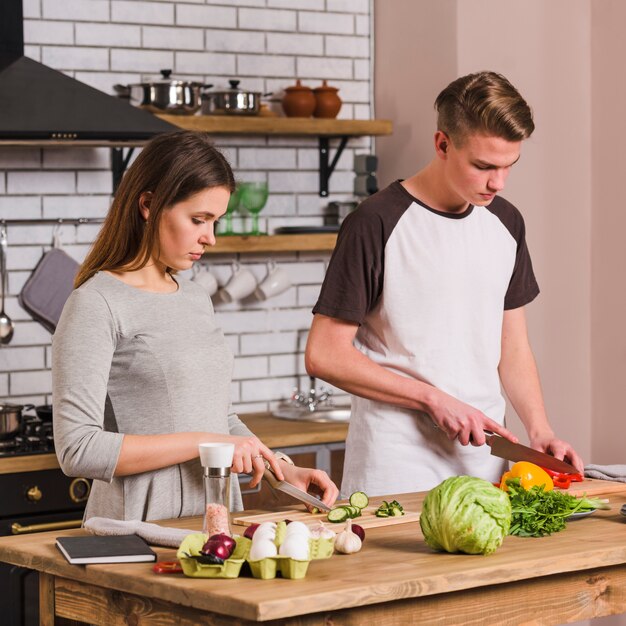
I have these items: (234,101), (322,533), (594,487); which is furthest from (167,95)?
(322,533)

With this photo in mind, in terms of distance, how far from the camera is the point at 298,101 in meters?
5.17

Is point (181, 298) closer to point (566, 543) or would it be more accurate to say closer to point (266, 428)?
point (566, 543)

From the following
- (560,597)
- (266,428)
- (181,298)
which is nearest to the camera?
(560,597)

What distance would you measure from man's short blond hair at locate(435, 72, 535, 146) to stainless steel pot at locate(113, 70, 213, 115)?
73.8 inches

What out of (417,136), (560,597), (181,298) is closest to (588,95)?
(417,136)

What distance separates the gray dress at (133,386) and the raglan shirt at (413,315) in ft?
1.63

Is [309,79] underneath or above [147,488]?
above

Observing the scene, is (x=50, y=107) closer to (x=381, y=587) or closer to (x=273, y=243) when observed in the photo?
(x=273, y=243)

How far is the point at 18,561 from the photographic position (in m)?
2.45

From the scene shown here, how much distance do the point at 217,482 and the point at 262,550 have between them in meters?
0.28

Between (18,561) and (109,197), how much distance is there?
270 centimetres

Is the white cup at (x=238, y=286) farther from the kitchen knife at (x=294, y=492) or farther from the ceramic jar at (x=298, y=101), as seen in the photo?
the kitchen knife at (x=294, y=492)

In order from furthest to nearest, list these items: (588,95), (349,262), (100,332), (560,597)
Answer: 1. (588,95)
2. (349,262)
3. (100,332)
4. (560,597)

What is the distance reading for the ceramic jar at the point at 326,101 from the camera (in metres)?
5.23
